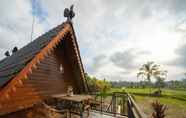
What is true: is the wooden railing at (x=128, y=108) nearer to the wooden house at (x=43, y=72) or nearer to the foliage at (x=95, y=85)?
the wooden house at (x=43, y=72)

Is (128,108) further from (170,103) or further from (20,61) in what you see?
(170,103)

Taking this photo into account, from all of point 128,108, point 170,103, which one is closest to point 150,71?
point 170,103

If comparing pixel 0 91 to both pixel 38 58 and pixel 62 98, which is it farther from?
pixel 62 98

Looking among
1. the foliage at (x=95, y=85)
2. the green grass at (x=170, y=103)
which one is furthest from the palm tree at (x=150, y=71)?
the foliage at (x=95, y=85)

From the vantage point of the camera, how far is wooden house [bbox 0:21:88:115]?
176 inches

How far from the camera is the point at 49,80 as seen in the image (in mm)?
7047

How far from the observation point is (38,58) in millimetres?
4820

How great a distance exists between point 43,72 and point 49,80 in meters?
0.58

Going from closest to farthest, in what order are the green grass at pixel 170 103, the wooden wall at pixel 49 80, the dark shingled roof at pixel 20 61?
the dark shingled roof at pixel 20 61 → the wooden wall at pixel 49 80 → the green grass at pixel 170 103

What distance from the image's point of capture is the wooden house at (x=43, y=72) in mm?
4465

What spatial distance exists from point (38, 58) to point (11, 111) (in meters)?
1.68

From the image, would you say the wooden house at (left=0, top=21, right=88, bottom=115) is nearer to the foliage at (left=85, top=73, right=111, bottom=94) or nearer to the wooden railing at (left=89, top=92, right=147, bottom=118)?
the wooden railing at (left=89, top=92, right=147, bottom=118)

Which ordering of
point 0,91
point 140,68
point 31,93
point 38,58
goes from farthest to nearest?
point 140,68 < point 31,93 < point 38,58 < point 0,91

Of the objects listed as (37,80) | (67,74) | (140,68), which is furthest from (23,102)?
(140,68)
